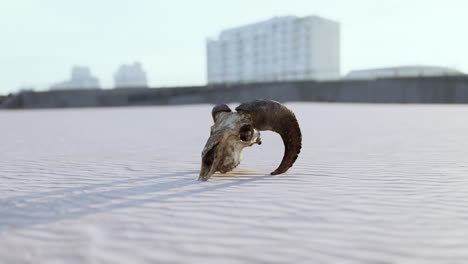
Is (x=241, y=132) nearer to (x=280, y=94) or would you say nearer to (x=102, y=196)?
(x=102, y=196)

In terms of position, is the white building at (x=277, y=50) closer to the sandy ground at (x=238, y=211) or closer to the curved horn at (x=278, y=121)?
the sandy ground at (x=238, y=211)

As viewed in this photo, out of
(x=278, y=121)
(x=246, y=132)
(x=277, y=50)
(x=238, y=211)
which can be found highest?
(x=277, y=50)

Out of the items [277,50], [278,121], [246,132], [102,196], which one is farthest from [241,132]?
[277,50]

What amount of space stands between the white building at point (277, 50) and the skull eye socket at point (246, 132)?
54.4 meters

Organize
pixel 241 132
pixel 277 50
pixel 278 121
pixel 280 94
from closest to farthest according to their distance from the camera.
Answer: pixel 241 132
pixel 278 121
pixel 280 94
pixel 277 50

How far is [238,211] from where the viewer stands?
3652mm

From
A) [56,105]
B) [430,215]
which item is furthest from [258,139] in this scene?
[56,105]

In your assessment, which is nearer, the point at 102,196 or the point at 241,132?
the point at 102,196

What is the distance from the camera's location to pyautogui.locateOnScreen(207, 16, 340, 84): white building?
220 ft

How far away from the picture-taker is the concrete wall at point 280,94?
33.2 meters

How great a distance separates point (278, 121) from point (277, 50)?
69.8 metres

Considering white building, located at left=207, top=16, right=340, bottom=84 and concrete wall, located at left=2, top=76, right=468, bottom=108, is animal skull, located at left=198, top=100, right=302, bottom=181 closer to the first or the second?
concrete wall, located at left=2, top=76, right=468, bottom=108

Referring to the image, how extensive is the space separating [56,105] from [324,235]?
42254 mm

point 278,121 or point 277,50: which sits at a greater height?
point 277,50
